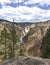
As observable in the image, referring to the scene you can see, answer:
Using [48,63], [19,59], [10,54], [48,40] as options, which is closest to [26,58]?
[19,59]

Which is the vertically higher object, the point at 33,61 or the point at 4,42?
the point at 33,61

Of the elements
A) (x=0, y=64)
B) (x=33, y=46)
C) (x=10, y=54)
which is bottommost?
(x=33, y=46)

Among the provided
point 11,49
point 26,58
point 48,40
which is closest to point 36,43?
point 11,49

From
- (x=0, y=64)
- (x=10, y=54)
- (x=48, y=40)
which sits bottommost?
(x=10, y=54)

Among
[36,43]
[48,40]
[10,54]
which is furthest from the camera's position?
[36,43]

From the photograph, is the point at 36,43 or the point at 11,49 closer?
the point at 11,49

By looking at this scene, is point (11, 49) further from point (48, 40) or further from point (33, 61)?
point (33, 61)

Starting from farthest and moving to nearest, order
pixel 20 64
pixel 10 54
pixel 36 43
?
Result: pixel 36 43
pixel 10 54
pixel 20 64

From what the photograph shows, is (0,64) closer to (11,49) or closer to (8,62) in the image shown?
(8,62)

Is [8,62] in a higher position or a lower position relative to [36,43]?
higher

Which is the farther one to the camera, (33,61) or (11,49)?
(11,49)
